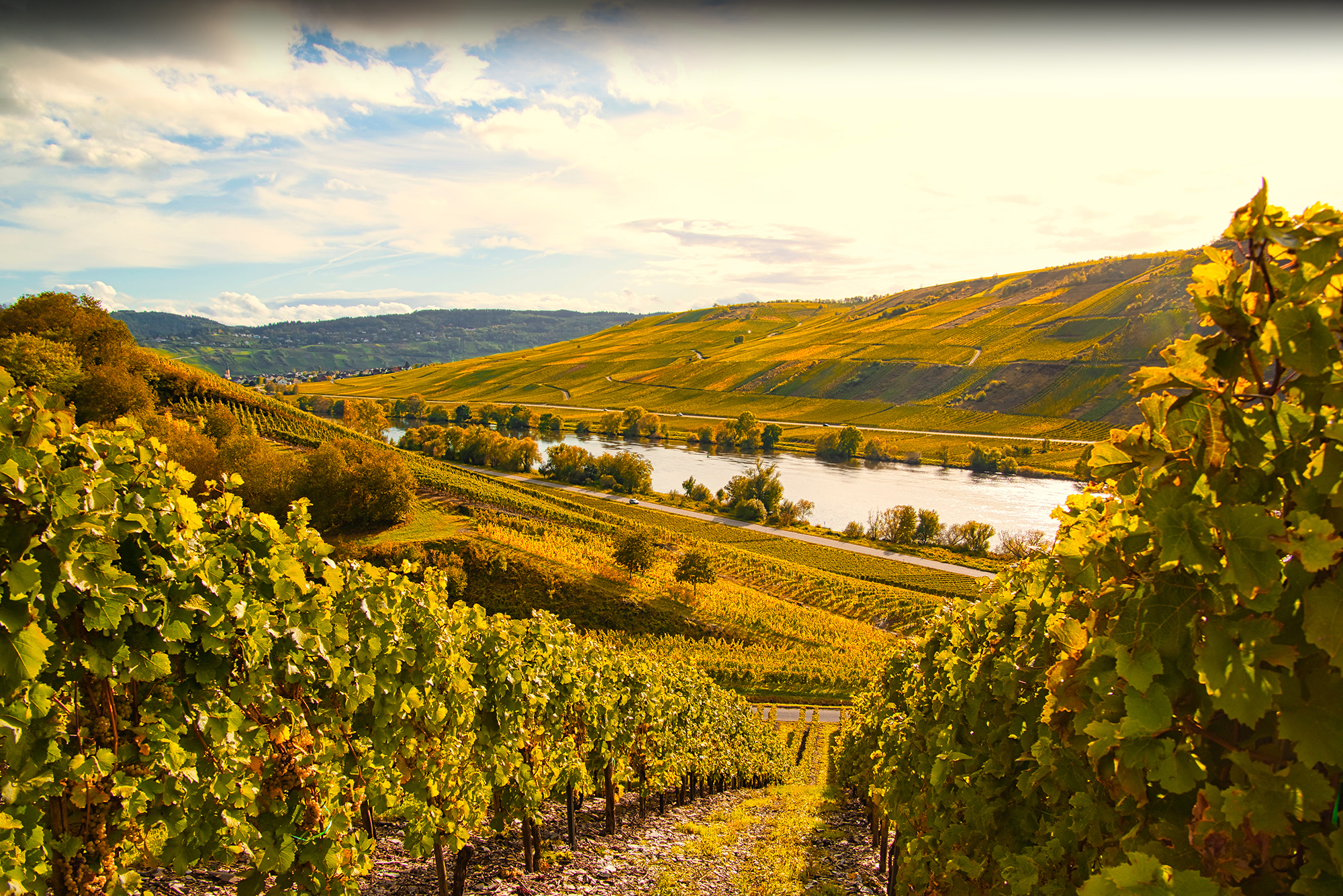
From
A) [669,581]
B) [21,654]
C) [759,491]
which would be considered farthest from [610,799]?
[759,491]

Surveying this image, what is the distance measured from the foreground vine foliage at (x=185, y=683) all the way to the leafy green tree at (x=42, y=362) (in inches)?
1897

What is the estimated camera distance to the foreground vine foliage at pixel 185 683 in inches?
137

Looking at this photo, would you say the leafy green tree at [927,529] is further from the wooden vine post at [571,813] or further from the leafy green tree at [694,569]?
the wooden vine post at [571,813]

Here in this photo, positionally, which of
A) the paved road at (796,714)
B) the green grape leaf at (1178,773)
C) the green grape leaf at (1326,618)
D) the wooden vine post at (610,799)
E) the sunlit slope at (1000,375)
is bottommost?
the paved road at (796,714)

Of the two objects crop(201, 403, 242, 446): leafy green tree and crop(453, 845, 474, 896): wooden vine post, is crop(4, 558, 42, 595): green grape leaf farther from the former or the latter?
crop(201, 403, 242, 446): leafy green tree

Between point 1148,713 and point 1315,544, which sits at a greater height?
point 1315,544

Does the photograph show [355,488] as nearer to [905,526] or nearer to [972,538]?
[905,526]

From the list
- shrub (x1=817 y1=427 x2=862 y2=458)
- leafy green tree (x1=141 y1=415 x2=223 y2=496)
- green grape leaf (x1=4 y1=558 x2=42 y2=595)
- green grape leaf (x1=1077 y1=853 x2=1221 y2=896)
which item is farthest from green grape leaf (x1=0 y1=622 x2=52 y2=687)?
shrub (x1=817 y1=427 x2=862 y2=458)

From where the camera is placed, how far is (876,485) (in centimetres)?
10262

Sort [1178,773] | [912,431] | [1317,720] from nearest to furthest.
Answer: [1317,720], [1178,773], [912,431]

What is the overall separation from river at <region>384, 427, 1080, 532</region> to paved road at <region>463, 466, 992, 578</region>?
9320mm

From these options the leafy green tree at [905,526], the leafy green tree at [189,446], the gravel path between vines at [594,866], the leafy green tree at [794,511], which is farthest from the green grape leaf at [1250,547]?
the leafy green tree at [794,511]

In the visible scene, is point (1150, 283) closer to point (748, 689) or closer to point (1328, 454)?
→ point (748, 689)

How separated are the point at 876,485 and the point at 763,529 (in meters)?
28.6
